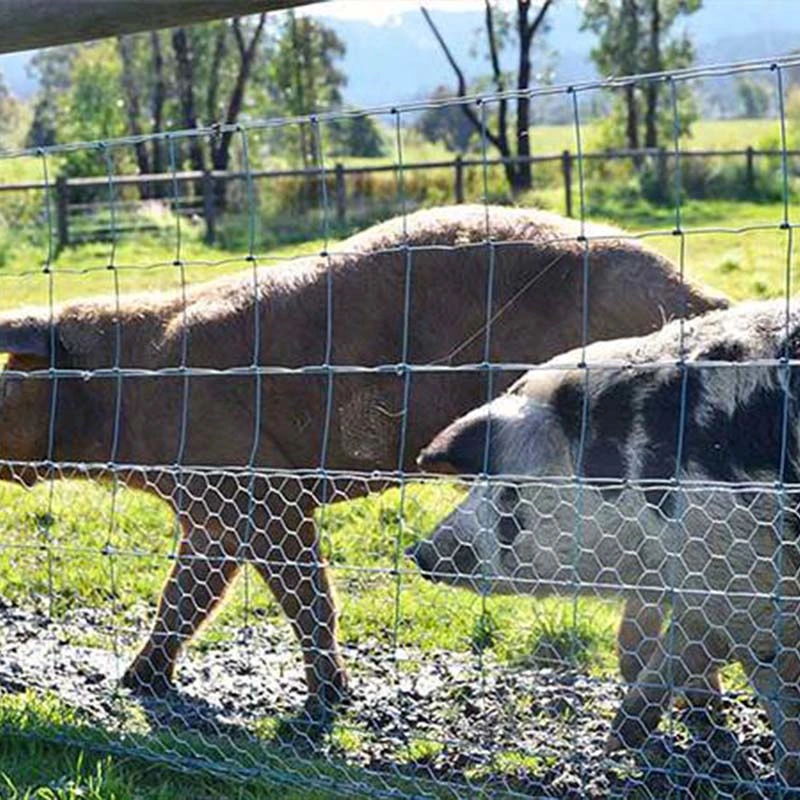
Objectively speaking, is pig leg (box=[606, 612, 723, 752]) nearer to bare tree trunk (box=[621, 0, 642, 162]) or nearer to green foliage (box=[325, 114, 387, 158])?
bare tree trunk (box=[621, 0, 642, 162])

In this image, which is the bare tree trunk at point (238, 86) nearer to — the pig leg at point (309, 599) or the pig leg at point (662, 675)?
the pig leg at point (309, 599)

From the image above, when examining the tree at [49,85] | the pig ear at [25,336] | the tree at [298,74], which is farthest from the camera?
the tree at [49,85]

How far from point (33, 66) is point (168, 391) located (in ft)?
206

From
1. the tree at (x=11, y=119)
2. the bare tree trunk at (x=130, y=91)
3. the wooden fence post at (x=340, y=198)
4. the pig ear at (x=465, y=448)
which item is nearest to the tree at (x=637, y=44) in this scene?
the bare tree trunk at (x=130, y=91)

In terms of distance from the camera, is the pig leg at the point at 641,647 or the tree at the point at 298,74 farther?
the tree at the point at 298,74

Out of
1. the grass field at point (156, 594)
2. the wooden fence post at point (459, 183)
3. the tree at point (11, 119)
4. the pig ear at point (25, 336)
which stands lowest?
the grass field at point (156, 594)

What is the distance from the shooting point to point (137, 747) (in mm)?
4539

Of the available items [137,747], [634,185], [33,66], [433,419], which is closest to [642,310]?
[433,419]

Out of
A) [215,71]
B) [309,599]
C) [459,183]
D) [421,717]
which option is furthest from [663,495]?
[215,71]

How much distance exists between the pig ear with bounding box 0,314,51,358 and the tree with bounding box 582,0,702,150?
30.1 metres

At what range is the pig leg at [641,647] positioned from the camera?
4676mm

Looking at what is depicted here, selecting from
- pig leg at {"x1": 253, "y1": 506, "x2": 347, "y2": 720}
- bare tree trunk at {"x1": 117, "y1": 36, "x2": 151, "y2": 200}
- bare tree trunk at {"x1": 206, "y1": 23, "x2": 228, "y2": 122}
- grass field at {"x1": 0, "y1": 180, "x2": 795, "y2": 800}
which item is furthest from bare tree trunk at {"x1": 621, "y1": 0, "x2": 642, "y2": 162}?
pig leg at {"x1": 253, "y1": 506, "x2": 347, "y2": 720}

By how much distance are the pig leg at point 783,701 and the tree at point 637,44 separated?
31160 mm

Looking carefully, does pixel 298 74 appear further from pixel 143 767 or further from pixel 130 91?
pixel 143 767
